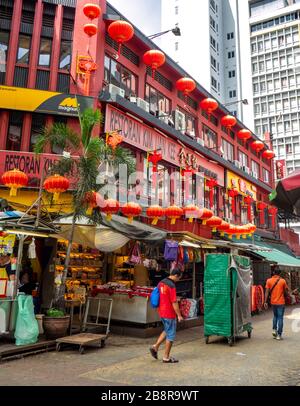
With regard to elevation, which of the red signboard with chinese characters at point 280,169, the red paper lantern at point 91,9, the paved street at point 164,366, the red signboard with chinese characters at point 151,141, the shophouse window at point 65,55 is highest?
the red signboard with chinese characters at point 280,169

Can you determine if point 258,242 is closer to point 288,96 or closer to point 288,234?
point 288,234

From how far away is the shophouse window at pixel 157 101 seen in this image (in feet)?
65.1

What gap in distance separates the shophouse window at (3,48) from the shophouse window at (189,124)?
10.1 m

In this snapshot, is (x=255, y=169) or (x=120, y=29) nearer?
(x=120, y=29)

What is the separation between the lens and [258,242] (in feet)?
88.7

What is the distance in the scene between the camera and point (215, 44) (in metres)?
69.7

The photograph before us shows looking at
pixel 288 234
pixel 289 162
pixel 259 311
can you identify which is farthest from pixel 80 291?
pixel 289 162

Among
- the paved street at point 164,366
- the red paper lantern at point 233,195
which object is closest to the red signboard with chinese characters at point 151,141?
the red paper lantern at point 233,195

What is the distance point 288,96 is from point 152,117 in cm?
5871

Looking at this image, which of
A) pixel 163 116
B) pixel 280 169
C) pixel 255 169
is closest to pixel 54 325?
pixel 163 116

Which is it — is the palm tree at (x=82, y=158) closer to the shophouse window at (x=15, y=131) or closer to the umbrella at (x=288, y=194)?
the shophouse window at (x=15, y=131)

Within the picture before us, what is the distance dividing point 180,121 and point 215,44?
179ft

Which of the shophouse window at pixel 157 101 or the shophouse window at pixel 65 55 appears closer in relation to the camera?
the shophouse window at pixel 65 55

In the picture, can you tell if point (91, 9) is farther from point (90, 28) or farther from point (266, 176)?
point (266, 176)
